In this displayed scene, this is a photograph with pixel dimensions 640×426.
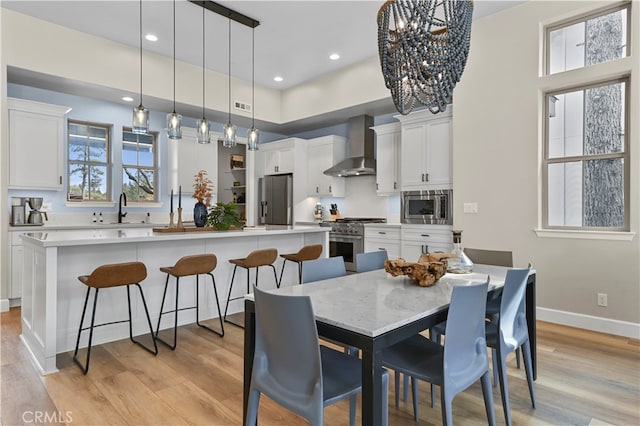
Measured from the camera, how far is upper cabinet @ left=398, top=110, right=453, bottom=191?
190 inches

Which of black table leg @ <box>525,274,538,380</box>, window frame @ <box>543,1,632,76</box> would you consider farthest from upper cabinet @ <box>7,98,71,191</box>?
window frame @ <box>543,1,632,76</box>

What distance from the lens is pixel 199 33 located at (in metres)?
4.66

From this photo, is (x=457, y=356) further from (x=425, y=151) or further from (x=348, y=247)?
(x=348, y=247)

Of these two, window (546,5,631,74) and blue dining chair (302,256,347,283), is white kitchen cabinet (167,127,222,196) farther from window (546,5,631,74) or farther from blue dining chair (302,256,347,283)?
window (546,5,631,74)

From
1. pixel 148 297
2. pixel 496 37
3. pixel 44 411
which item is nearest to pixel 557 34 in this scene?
pixel 496 37

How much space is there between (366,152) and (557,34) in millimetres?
3111

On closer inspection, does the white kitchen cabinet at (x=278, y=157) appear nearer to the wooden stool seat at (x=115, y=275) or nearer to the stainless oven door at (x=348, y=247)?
the stainless oven door at (x=348, y=247)

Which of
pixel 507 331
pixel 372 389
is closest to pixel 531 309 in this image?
pixel 507 331

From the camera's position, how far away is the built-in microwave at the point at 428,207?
4.80 meters

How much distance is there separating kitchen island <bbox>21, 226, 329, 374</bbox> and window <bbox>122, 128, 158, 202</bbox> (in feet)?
9.10

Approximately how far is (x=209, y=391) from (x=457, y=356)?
62.3 inches

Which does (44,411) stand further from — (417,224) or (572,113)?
(572,113)

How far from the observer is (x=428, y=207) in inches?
197

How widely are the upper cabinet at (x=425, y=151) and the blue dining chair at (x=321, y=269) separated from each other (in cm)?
286
